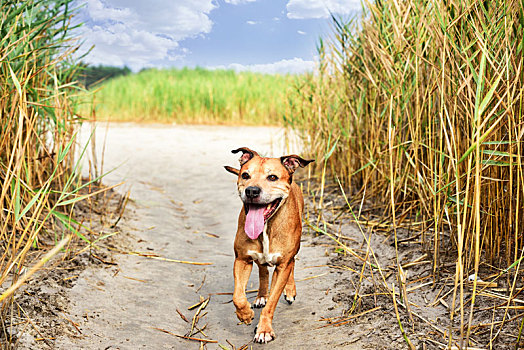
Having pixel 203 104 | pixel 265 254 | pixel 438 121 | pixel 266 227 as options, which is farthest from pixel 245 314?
pixel 203 104

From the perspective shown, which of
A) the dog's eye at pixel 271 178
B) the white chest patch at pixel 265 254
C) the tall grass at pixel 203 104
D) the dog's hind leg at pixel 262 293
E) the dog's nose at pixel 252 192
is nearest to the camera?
the dog's nose at pixel 252 192

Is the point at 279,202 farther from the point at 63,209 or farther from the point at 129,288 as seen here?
the point at 63,209

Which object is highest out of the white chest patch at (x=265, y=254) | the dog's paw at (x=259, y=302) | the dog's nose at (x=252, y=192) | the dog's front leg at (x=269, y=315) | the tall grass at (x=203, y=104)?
the tall grass at (x=203, y=104)

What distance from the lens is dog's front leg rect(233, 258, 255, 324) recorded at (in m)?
2.82

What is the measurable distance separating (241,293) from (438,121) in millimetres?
1934

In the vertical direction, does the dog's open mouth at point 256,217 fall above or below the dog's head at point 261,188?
below

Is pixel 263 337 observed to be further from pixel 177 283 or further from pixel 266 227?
pixel 177 283

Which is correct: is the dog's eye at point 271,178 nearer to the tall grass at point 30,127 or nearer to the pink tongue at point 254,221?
the pink tongue at point 254,221

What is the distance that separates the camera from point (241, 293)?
283 centimetres

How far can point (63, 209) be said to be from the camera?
175 inches

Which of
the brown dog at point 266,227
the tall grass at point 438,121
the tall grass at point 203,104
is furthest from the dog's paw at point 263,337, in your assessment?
the tall grass at point 203,104

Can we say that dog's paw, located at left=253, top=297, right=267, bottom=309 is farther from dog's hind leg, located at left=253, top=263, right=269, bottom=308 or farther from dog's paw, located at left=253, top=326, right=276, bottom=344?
dog's paw, located at left=253, top=326, right=276, bottom=344

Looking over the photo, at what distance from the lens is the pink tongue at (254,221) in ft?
8.85

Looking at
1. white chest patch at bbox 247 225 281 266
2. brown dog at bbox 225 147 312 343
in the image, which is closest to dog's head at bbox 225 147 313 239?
brown dog at bbox 225 147 312 343
